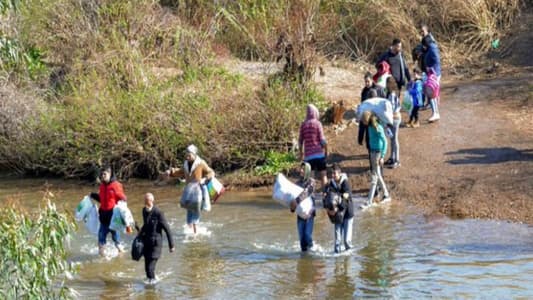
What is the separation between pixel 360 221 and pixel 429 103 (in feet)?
15.9

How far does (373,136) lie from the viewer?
16609 mm

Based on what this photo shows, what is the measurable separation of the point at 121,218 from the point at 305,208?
2676 mm

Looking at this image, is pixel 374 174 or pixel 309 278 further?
pixel 374 174

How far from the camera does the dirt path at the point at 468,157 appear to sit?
1645 cm

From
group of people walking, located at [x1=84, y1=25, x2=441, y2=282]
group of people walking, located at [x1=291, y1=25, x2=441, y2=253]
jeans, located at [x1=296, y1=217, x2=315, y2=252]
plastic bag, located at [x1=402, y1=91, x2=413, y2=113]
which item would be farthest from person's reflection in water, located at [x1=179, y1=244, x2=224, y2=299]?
plastic bag, located at [x1=402, y1=91, x2=413, y2=113]

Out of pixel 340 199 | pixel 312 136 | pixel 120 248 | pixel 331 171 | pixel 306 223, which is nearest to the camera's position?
pixel 340 199

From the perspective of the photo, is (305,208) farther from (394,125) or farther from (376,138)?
(394,125)

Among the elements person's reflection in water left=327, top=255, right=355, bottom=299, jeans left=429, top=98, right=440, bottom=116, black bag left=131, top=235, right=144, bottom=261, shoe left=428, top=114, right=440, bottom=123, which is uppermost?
jeans left=429, top=98, right=440, bottom=116

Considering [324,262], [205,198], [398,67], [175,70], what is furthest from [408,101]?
[175,70]

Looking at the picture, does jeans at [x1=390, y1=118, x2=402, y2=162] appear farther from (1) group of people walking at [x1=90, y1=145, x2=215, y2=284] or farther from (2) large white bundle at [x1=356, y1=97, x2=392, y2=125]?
(1) group of people walking at [x1=90, y1=145, x2=215, y2=284]

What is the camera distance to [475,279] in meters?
13.0

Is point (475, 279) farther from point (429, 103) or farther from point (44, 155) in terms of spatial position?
point (44, 155)

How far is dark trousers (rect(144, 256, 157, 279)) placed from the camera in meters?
13.4

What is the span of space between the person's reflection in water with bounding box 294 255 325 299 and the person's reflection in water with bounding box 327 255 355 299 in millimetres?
145
